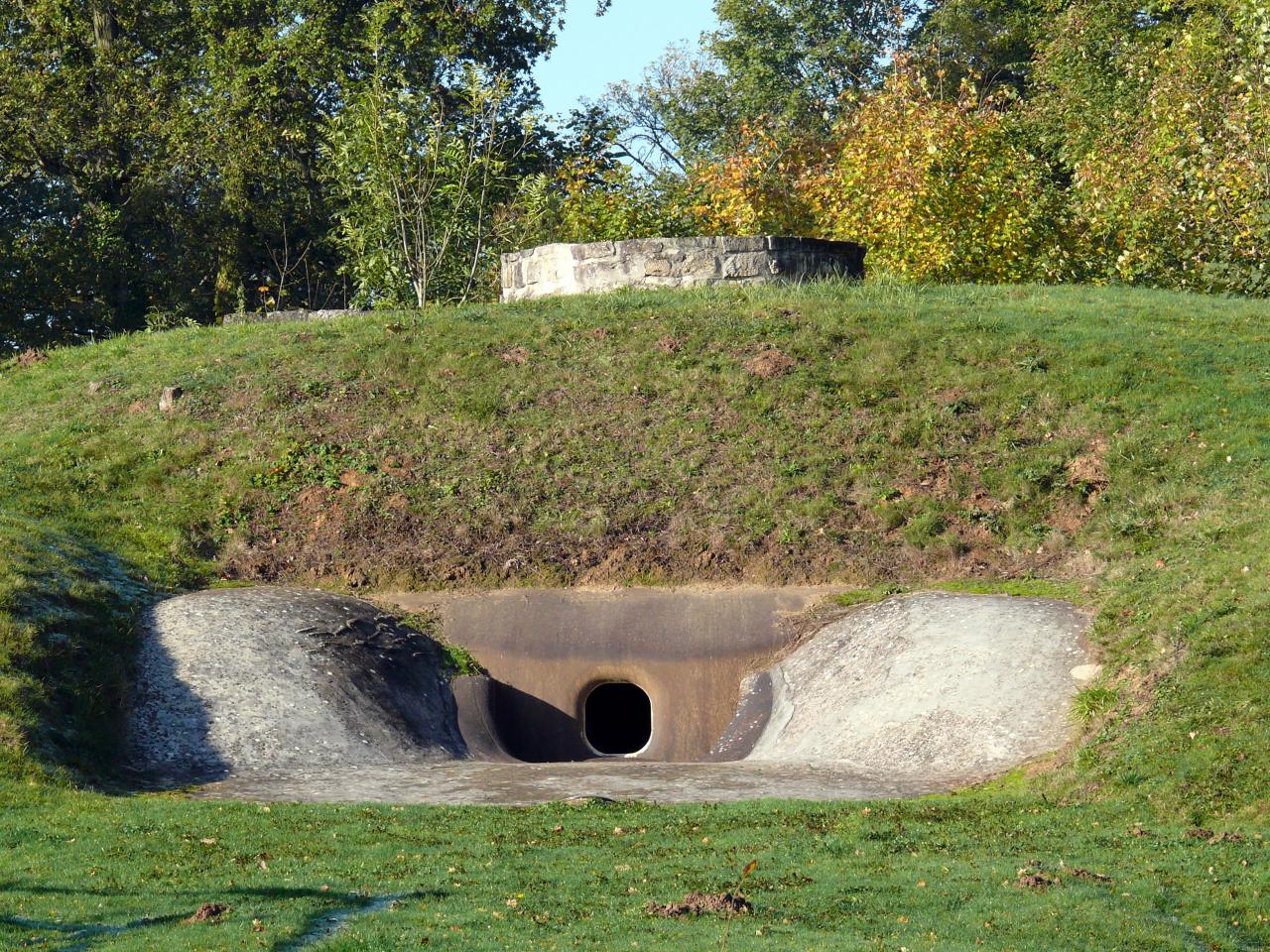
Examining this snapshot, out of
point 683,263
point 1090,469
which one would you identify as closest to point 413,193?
point 683,263

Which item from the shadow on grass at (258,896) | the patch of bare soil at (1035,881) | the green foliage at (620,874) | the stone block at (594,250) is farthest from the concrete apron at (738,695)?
the stone block at (594,250)

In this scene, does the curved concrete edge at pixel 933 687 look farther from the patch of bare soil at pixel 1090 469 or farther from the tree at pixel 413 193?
the tree at pixel 413 193

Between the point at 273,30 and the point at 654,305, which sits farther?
the point at 273,30

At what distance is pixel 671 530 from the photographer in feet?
66.0

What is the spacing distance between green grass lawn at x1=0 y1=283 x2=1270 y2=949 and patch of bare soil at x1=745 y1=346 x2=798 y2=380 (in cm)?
8

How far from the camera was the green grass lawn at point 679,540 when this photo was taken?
376 inches

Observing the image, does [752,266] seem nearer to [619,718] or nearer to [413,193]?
[413,193]

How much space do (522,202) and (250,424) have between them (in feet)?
34.6

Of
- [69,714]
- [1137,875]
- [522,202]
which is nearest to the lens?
[1137,875]

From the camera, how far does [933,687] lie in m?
15.8

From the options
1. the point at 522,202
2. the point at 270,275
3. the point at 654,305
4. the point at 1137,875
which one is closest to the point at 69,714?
the point at 1137,875

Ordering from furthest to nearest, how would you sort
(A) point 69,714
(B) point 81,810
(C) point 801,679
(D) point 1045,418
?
(D) point 1045,418, (C) point 801,679, (A) point 69,714, (B) point 81,810

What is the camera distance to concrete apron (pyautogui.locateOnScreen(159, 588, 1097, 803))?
1432 centimetres

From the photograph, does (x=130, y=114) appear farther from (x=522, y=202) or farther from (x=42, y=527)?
(x=42, y=527)
